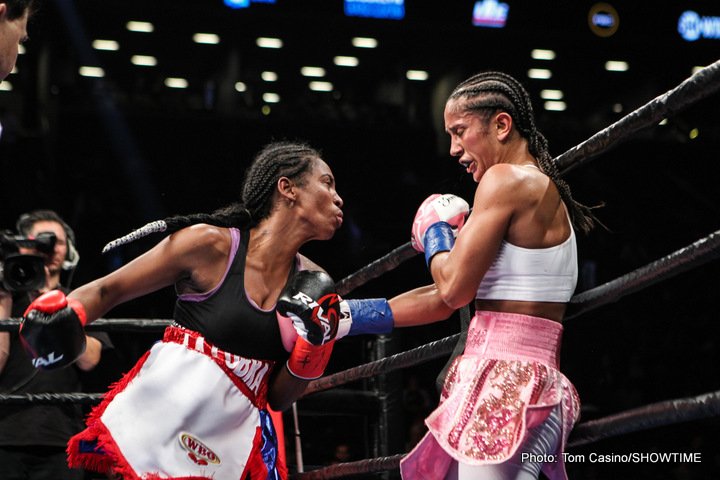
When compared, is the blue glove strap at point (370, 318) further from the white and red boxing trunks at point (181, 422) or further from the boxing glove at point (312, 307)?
the white and red boxing trunks at point (181, 422)

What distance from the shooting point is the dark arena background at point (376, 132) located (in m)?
7.84

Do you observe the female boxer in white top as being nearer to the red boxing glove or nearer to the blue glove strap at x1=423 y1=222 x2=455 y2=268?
the blue glove strap at x1=423 y1=222 x2=455 y2=268

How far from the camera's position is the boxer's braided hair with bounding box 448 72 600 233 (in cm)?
166

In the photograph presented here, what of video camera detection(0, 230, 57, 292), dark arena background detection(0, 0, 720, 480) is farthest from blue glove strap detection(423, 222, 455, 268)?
dark arena background detection(0, 0, 720, 480)

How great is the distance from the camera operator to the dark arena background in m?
3.90

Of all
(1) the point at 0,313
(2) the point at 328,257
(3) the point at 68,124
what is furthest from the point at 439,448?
(3) the point at 68,124

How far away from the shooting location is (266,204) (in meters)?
2.20

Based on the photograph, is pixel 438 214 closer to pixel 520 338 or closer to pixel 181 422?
pixel 520 338

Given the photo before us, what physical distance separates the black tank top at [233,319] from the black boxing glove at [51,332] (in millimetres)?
347

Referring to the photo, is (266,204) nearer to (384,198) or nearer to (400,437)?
(400,437)

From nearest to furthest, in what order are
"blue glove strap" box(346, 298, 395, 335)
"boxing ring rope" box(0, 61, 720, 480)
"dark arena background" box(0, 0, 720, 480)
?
"boxing ring rope" box(0, 61, 720, 480) → "blue glove strap" box(346, 298, 395, 335) → "dark arena background" box(0, 0, 720, 480)

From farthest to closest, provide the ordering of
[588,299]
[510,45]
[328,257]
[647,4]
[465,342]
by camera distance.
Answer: [510,45] < [647,4] < [328,257] < [465,342] < [588,299]

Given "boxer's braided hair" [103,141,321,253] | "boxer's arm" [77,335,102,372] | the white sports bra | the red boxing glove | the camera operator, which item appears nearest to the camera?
the white sports bra

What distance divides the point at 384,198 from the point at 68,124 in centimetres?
385
